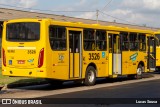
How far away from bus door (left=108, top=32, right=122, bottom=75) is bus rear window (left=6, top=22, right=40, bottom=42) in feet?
18.4

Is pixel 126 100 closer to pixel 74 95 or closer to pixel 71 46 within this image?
pixel 74 95

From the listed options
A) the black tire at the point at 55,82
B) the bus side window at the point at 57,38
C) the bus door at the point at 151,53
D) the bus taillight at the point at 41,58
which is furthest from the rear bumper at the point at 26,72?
the bus door at the point at 151,53

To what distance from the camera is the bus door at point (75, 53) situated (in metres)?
19.7

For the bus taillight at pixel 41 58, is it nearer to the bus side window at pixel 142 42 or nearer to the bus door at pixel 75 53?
the bus door at pixel 75 53

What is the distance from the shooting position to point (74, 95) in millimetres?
16578

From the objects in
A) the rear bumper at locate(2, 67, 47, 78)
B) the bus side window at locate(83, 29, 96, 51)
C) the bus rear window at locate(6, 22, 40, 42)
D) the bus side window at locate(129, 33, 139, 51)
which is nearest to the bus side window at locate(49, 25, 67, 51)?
the bus rear window at locate(6, 22, 40, 42)

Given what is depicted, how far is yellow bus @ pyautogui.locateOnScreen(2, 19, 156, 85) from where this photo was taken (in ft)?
60.1

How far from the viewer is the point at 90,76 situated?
21219 mm

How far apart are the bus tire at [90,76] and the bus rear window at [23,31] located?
377cm

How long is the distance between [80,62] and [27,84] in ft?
9.32

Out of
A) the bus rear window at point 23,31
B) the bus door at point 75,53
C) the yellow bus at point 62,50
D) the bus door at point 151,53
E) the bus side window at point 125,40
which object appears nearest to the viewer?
the yellow bus at point 62,50

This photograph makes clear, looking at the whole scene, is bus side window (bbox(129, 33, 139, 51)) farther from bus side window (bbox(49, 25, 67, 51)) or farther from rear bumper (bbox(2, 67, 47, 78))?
rear bumper (bbox(2, 67, 47, 78))

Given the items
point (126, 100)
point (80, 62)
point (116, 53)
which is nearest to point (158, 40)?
point (116, 53)

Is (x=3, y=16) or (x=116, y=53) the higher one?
(x=3, y=16)
